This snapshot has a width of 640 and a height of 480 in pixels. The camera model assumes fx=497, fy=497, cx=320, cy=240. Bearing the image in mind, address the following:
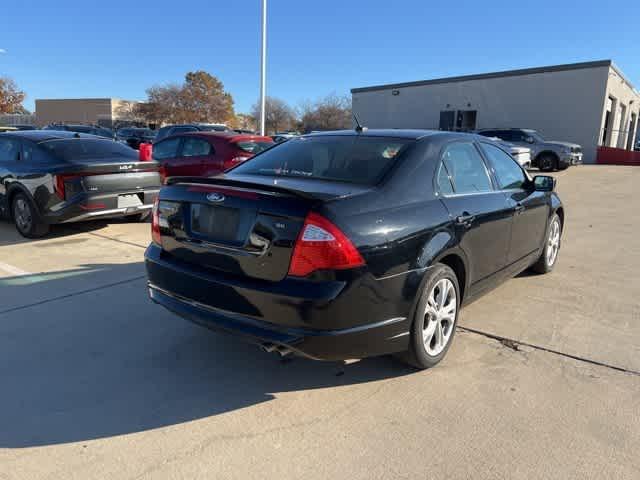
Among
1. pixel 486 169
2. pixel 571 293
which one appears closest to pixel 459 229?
pixel 486 169

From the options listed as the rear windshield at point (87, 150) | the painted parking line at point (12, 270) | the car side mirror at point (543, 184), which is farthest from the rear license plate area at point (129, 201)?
the car side mirror at point (543, 184)

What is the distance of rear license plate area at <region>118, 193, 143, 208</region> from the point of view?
23.2 ft

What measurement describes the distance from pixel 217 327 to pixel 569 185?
→ 16297 millimetres

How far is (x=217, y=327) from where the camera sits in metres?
2.93

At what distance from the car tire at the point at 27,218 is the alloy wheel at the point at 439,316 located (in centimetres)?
580

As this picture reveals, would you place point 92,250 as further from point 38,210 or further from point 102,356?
point 102,356

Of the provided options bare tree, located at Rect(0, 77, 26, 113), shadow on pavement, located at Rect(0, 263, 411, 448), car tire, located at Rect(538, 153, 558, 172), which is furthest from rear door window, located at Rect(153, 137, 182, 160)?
bare tree, located at Rect(0, 77, 26, 113)

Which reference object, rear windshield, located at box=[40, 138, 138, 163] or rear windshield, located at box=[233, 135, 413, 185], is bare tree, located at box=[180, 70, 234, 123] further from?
rear windshield, located at box=[233, 135, 413, 185]

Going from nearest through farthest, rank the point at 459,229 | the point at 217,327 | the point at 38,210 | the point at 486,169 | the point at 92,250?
the point at 217,327, the point at 459,229, the point at 486,169, the point at 92,250, the point at 38,210

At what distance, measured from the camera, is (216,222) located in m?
3.03

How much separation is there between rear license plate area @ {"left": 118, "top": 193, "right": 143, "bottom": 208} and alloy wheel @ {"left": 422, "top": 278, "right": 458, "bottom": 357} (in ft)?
17.3

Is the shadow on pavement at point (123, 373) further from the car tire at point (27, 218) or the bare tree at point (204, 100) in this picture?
the bare tree at point (204, 100)

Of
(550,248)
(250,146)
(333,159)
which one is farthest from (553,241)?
(250,146)

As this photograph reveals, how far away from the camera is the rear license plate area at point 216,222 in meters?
2.92
